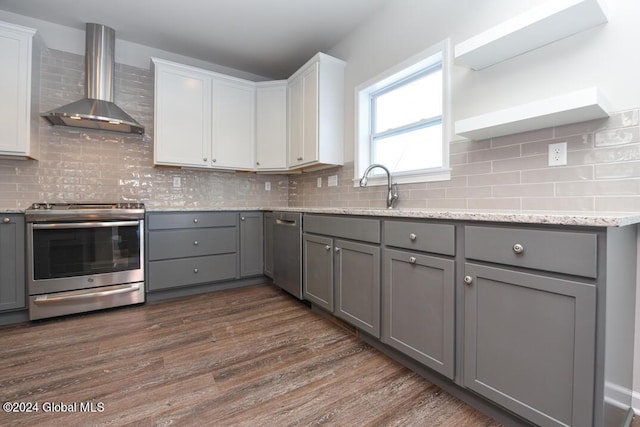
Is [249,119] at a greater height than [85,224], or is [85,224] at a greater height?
[249,119]

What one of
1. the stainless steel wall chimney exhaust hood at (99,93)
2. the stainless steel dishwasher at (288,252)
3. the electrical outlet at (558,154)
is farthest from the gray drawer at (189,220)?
the electrical outlet at (558,154)

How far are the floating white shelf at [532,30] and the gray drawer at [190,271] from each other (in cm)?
274

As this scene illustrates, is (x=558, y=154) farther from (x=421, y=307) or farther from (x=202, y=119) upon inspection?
(x=202, y=119)

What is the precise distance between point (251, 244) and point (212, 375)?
5.91 feet

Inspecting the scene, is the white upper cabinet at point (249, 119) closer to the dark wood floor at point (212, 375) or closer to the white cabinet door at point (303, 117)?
the white cabinet door at point (303, 117)

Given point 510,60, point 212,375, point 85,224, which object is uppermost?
point 510,60

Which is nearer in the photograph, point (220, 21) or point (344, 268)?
point (344, 268)

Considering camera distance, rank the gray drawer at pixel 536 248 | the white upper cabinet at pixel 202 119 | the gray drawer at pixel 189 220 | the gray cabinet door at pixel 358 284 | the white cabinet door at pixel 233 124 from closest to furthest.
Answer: the gray drawer at pixel 536 248, the gray cabinet door at pixel 358 284, the gray drawer at pixel 189 220, the white upper cabinet at pixel 202 119, the white cabinet door at pixel 233 124

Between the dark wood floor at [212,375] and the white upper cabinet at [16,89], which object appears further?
the white upper cabinet at [16,89]

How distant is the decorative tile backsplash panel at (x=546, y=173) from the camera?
1279 mm

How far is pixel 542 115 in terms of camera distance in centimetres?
132

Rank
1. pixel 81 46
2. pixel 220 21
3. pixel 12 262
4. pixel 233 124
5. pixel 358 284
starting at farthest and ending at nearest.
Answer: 1. pixel 233 124
2. pixel 81 46
3. pixel 220 21
4. pixel 12 262
5. pixel 358 284

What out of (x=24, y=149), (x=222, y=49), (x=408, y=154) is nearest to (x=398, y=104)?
(x=408, y=154)

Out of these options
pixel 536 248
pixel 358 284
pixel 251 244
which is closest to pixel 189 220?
pixel 251 244
